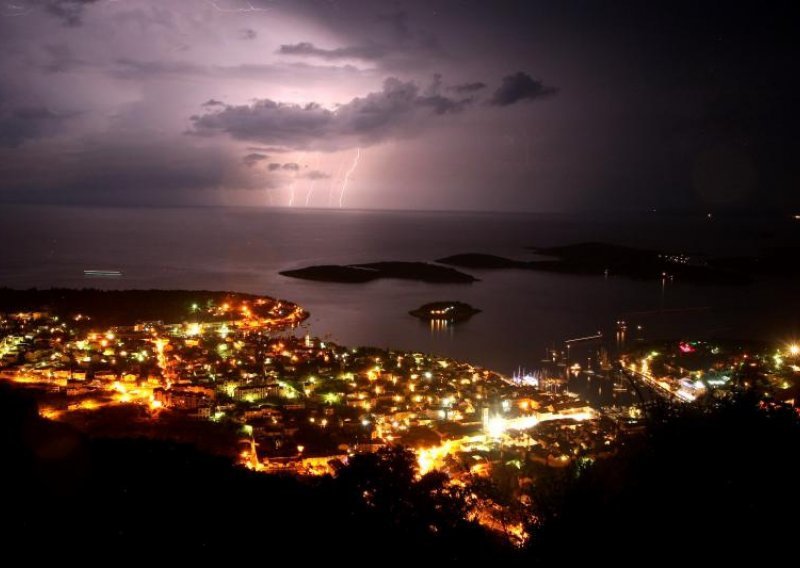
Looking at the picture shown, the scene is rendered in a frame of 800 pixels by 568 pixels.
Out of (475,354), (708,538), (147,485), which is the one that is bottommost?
(475,354)

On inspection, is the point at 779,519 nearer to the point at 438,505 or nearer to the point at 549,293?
the point at 438,505

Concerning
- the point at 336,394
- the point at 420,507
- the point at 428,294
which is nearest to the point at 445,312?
the point at 428,294

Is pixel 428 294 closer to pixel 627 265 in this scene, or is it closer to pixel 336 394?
pixel 627 265

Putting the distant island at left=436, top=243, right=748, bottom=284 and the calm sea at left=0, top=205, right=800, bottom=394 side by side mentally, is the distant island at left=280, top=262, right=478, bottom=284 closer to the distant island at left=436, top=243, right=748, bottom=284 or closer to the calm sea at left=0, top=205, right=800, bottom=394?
the calm sea at left=0, top=205, right=800, bottom=394

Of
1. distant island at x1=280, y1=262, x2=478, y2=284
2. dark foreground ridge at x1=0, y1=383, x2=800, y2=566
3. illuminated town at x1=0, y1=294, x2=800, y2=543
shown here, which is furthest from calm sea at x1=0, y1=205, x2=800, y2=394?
dark foreground ridge at x1=0, y1=383, x2=800, y2=566

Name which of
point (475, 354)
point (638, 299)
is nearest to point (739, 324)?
point (638, 299)

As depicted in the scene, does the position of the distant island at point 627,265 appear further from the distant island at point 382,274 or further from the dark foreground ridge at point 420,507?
the dark foreground ridge at point 420,507
